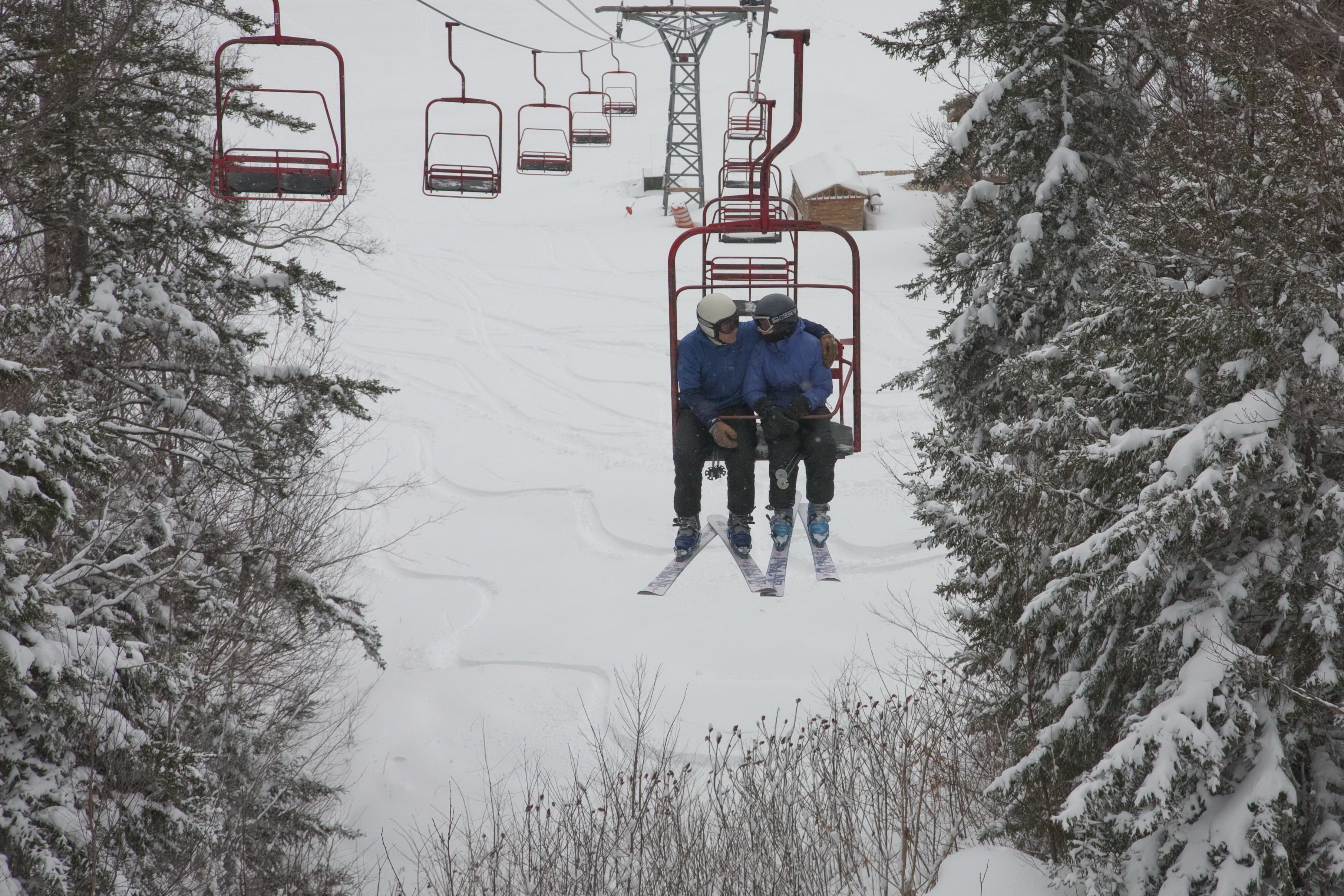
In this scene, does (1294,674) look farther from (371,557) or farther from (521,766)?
(371,557)

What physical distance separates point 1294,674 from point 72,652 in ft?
23.2

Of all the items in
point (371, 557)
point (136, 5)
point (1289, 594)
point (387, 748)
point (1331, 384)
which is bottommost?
Answer: point (387, 748)

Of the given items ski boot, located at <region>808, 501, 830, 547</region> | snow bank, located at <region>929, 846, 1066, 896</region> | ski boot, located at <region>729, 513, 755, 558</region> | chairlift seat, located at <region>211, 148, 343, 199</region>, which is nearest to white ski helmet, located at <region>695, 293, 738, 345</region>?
ski boot, located at <region>729, 513, 755, 558</region>

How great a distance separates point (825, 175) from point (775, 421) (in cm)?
2616

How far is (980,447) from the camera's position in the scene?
34.8ft

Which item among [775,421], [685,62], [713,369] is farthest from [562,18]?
[775,421]

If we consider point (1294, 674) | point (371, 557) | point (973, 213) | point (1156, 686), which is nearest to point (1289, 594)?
point (1294, 674)

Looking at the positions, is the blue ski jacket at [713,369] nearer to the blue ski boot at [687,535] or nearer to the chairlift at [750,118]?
the blue ski boot at [687,535]

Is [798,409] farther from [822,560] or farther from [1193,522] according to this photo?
[1193,522]

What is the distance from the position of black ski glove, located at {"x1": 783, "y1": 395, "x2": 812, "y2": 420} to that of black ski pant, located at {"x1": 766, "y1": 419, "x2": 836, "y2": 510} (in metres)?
0.16

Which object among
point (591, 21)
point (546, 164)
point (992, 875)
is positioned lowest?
point (992, 875)

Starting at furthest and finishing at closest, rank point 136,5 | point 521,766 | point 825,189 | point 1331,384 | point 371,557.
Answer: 1. point 825,189
2. point 371,557
3. point 521,766
4. point 136,5
5. point 1331,384

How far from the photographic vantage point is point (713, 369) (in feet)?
25.1

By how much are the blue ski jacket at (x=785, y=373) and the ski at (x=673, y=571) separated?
101 centimetres
